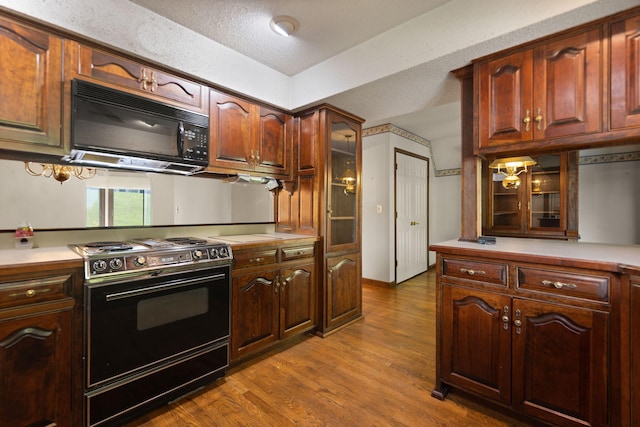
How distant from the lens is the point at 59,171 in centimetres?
185

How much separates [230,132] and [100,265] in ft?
4.59

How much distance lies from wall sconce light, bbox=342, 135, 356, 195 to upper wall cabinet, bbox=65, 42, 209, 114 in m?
1.46

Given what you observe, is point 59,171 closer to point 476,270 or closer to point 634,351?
point 476,270

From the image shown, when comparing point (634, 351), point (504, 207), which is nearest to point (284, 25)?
point (634, 351)

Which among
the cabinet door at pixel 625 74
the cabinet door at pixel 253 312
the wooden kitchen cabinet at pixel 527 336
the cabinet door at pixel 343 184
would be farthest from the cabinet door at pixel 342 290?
the cabinet door at pixel 625 74

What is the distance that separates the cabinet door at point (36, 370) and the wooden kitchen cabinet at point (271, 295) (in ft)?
3.08

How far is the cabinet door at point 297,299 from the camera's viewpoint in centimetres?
248

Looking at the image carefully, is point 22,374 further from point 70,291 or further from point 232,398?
point 232,398

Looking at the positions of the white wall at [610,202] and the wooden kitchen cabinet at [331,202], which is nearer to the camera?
the wooden kitchen cabinet at [331,202]

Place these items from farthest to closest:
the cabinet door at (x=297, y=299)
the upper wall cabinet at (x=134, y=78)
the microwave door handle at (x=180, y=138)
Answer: the cabinet door at (x=297, y=299) → the microwave door handle at (x=180, y=138) → the upper wall cabinet at (x=134, y=78)

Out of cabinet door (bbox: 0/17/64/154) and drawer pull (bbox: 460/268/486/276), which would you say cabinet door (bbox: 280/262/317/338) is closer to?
drawer pull (bbox: 460/268/486/276)

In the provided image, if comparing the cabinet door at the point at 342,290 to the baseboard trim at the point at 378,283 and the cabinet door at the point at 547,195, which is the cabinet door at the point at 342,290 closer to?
the baseboard trim at the point at 378,283

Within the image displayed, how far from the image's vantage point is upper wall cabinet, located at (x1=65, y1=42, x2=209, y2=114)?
67.4 inches

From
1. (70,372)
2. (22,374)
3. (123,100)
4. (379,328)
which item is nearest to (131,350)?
(70,372)
